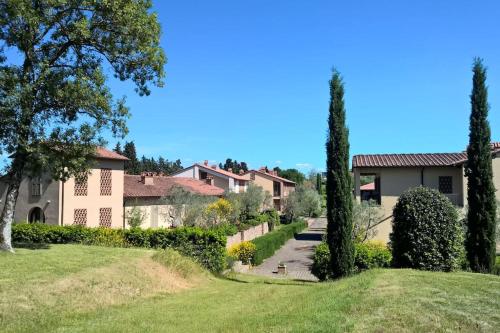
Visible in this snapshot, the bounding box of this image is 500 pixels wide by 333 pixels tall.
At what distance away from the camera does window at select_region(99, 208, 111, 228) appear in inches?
1303

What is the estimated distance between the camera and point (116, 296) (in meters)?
11.9

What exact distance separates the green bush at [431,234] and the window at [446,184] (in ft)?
59.9

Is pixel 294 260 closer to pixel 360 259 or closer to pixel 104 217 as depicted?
pixel 360 259

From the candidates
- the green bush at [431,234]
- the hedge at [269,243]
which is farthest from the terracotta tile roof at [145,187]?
the green bush at [431,234]

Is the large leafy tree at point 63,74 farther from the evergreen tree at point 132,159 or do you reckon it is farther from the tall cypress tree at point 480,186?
the evergreen tree at point 132,159

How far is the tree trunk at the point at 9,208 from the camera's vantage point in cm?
1517

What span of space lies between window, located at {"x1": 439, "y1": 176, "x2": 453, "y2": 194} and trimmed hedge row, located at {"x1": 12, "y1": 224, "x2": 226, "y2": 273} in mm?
16595

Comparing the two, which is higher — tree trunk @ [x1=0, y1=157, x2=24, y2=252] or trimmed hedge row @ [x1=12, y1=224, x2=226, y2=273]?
tree trunk @ [x1=0, y1=157, x2=24, y2=252]

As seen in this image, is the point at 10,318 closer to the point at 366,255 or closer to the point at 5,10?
the point at 5,10

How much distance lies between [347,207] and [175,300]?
7131 mm

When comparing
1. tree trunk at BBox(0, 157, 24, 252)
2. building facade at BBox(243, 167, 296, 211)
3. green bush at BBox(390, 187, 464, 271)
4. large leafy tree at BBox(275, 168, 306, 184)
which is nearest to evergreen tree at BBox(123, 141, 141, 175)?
building facade at BBox(243, 167, 296, 211)

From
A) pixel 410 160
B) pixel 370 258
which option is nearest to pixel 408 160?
pixel 410 160

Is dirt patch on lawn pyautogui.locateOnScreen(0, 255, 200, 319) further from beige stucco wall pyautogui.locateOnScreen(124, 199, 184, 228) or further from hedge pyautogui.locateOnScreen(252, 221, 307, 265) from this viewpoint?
beige stucco wall pyautogui.locateOnScreen(124, 199, 184, 228)

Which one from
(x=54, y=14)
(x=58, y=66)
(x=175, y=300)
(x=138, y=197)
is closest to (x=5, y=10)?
(x=54, y=14)
